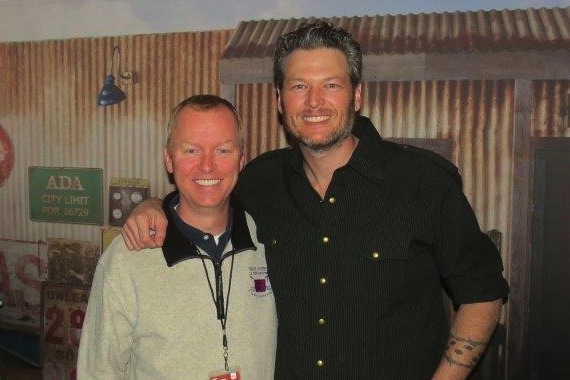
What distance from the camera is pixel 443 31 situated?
252cm

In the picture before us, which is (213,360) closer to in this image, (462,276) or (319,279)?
(319,279)

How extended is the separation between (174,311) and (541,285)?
5.58 feet

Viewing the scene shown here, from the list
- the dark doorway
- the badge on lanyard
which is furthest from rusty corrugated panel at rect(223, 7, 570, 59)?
the badge on lanyard

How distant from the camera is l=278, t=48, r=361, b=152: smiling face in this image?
6.50ft

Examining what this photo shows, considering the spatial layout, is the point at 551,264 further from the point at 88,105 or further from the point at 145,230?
the point at 88,105

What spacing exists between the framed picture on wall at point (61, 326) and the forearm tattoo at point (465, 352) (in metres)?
2.18

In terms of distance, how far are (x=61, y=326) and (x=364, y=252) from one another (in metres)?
2.16

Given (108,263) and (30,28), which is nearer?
(108,263)

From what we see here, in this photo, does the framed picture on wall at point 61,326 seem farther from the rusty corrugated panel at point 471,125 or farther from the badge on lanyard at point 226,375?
the rusty corrugated panel at point 471,125

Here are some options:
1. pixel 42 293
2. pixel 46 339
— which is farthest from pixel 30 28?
pixel 46 339

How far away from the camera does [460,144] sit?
2496 millimetres

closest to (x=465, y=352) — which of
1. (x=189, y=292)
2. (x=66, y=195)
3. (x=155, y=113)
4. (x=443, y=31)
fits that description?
(x=189, y=292)

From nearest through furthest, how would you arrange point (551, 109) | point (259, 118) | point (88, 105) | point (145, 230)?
point (145, 230) < point (551, 109) < point (259, 118) < point (88, 105)

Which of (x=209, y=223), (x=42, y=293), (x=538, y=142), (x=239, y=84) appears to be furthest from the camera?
(x=42, y=293)
